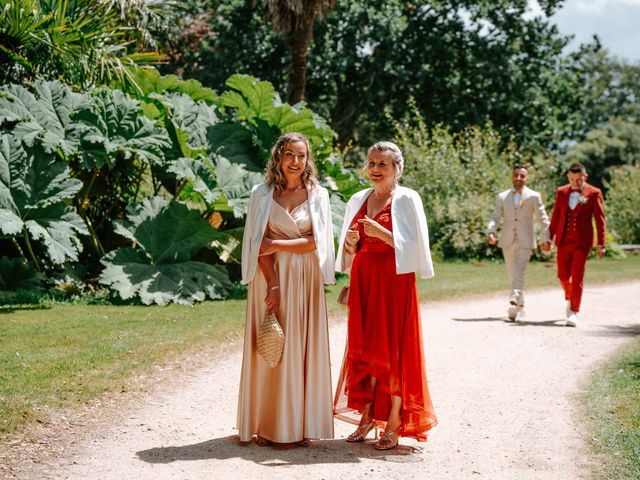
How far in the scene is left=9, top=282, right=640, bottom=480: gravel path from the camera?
4.77 meters

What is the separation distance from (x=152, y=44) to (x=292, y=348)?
53.7ft

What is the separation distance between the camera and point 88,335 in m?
8.83

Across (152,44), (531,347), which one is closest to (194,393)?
(531,347)

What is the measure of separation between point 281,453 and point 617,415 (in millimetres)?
2759

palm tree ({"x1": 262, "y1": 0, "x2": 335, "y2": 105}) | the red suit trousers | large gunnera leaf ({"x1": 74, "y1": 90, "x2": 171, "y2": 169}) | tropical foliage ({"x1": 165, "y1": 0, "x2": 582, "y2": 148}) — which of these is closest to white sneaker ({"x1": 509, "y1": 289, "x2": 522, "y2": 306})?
the red suit trousers

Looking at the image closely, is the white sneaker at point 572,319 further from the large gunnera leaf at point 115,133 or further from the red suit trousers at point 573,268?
the large gunnera leaf at point 115,133

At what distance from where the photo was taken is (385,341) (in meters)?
5.23

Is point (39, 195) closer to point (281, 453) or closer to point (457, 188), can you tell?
point (281, 453)

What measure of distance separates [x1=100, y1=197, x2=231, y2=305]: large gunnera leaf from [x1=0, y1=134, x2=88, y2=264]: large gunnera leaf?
0.80 metres

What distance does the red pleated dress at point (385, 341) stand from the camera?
17.1 feet

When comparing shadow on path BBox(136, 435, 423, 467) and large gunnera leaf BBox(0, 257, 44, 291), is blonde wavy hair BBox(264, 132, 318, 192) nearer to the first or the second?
shadow on path BBox(136, 435, 423, 467)

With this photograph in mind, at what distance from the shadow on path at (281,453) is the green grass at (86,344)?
1251mm

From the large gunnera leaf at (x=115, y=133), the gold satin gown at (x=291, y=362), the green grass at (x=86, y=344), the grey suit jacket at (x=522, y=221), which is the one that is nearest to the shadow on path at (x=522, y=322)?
the grey suit jacket at (x=522, y=221)

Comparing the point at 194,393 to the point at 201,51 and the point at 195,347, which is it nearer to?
the point at 195,347
